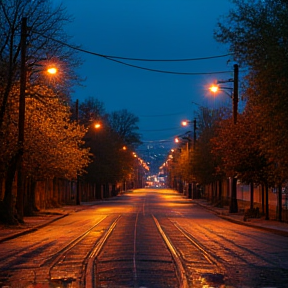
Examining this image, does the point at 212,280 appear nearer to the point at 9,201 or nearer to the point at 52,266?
the point at 52,266

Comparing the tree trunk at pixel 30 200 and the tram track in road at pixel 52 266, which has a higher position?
the tree trunk at pixel 30 200

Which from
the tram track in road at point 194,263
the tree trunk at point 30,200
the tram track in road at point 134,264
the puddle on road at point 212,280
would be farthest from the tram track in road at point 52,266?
the tree trunk at point 30,200

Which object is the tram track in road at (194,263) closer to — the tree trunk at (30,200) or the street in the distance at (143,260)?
Answer: the street in the distance at (143,260)

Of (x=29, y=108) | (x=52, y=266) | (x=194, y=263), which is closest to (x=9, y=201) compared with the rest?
(x=29, y=108)

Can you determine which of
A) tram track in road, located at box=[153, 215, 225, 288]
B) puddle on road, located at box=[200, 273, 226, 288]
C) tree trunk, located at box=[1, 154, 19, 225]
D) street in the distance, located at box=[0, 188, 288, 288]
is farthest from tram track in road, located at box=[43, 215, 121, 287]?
tree trunk, located at box=[1, 154, 19, 225]

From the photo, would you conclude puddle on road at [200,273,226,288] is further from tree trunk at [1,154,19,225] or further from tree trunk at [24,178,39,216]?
tree trunk at [24,178,39,216]

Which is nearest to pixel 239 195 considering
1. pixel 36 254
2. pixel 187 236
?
pixel 187 236

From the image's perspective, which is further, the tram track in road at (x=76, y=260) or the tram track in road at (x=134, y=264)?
the tram track in road at (x=76, y=260)

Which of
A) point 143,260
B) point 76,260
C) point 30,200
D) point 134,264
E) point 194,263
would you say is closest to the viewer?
point 134,264

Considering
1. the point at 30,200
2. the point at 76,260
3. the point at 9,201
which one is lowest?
the point at 76,260

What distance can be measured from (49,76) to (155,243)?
1471cm

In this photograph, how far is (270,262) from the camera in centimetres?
1611

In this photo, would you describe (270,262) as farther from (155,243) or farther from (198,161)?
(198,161)

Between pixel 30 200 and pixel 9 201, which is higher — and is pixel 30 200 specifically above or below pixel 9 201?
below
